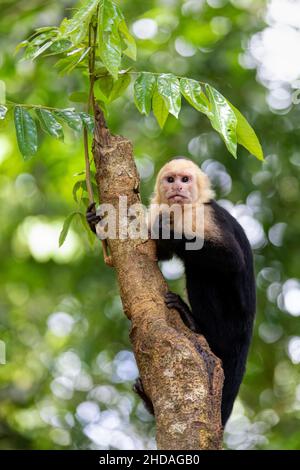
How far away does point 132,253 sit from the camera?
3.10m

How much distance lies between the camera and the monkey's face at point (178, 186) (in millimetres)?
4828

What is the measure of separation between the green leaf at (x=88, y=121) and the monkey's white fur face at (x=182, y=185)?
156 cm

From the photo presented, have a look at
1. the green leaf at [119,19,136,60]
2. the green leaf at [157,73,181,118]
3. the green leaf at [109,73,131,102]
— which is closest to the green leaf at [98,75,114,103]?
the green leaf at [109,73,131,102]

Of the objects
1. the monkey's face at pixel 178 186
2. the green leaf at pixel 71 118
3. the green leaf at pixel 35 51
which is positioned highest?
the monkey's face at pixel 178 186

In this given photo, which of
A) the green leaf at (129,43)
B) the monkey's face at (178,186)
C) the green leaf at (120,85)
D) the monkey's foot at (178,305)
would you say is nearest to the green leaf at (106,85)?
the green leaf at (120,85)

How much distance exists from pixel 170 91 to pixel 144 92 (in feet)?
0.41

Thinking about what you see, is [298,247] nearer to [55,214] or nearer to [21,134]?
[55,214]

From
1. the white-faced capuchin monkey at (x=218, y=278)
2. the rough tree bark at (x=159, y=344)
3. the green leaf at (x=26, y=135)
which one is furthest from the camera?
the white-faced capuchin monkey at (x=218, y=278)

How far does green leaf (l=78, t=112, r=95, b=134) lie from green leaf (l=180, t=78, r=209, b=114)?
19.8 inches

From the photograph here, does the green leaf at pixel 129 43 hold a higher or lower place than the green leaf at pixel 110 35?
higher

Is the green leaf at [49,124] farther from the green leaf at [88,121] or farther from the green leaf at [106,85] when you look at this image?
the green leaf at [106,85]

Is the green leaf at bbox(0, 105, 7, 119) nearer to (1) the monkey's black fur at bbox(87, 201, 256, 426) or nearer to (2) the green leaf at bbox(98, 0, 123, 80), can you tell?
(2) the green leaf at bbox(98, 0, 123, 80)

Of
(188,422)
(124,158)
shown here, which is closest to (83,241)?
(124,158)

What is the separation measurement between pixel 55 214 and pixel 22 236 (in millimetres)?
983
